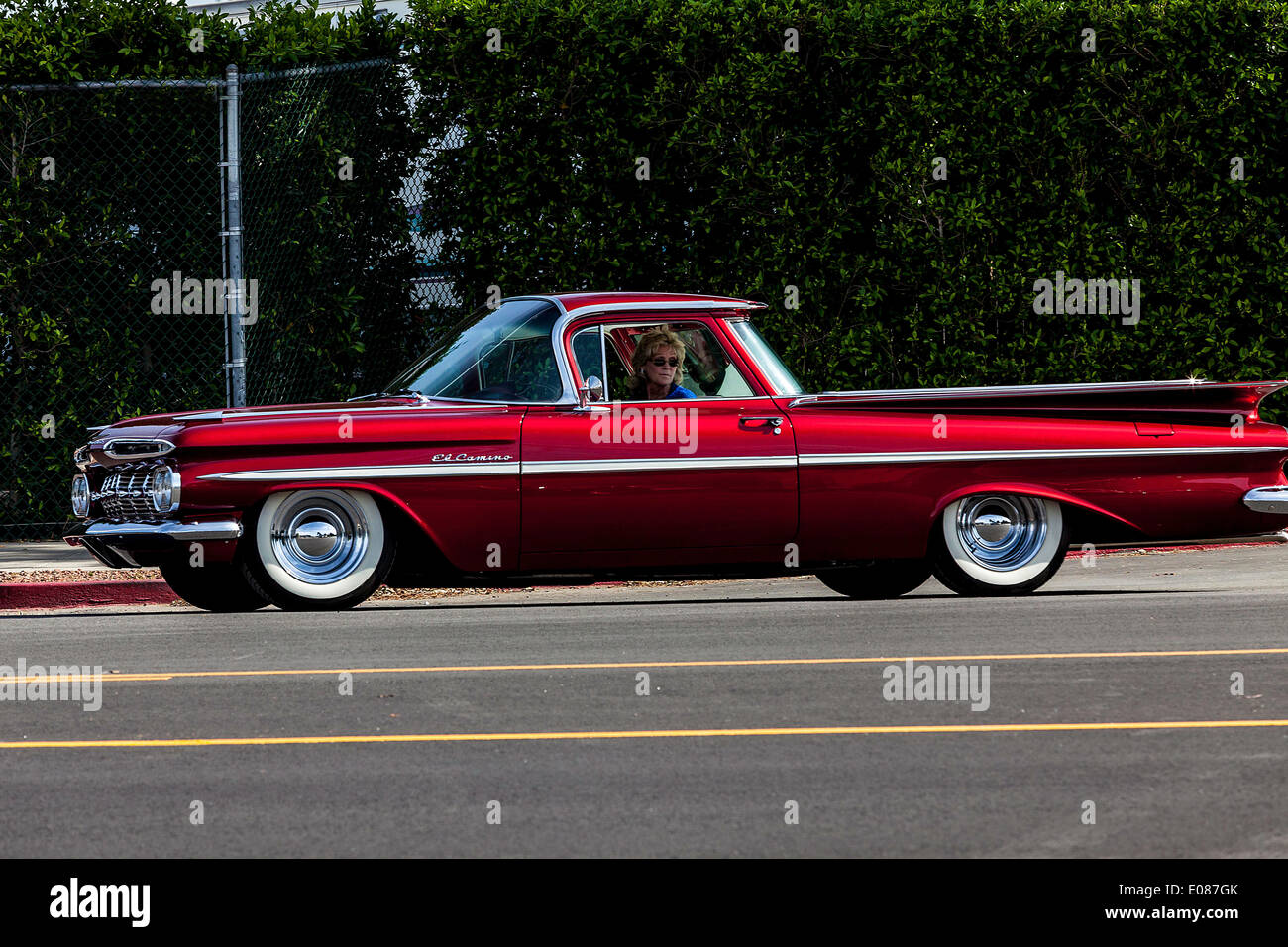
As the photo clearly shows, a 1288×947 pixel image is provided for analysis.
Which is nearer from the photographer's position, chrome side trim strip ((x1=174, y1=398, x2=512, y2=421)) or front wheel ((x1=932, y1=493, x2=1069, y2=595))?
chrome side trim strip ((x1=174, y1=398, x2=512, y2=421))

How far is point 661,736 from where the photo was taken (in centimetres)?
643

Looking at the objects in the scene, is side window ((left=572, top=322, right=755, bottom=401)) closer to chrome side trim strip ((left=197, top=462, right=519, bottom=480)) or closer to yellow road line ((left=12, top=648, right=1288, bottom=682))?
chrome side trim strip ((left=197, top=462, right=519, bottom=480))

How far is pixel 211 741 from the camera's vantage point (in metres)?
6.44

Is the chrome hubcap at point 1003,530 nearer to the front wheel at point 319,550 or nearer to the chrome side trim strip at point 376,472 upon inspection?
the chrome side trim strip at point 376,472

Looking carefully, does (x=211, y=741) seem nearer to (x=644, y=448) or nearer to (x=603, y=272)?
(x=644, y=448)

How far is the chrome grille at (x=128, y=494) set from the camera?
977 centimetres

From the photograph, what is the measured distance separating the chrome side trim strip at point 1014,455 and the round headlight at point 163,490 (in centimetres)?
329

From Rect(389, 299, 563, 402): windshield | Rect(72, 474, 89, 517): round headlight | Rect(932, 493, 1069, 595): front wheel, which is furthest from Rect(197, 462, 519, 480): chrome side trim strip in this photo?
Rect(932, 493, 1069, 595): front wheel

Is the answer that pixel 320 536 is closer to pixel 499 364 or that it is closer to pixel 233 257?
pixel 499 364

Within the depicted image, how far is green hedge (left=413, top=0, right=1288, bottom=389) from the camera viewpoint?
14.2 meters

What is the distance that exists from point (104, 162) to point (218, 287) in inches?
48.4

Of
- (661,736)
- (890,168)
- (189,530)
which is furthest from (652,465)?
(890,168)

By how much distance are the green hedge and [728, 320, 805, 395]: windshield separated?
3608 millimetres
